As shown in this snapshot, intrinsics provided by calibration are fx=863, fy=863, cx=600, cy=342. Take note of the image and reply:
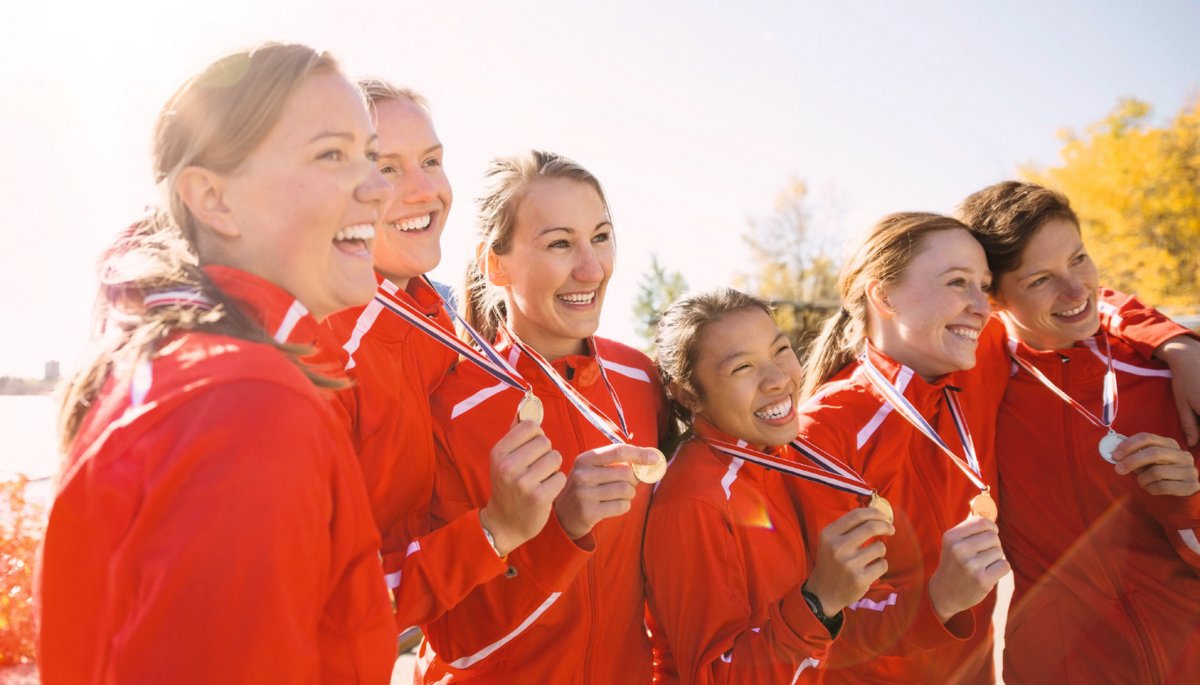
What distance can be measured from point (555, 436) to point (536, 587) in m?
0.52

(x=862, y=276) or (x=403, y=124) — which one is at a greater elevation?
(x=403, y=124)

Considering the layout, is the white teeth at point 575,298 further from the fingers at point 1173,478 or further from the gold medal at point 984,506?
the fingers at point 1173,478

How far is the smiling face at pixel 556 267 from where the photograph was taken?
2.95 metres

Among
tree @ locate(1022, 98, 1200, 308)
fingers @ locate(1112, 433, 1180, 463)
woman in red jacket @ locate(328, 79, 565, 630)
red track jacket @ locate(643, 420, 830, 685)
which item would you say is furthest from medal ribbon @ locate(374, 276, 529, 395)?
tree @ locate(1022, 98, 1200, 308)

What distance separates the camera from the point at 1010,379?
377cm

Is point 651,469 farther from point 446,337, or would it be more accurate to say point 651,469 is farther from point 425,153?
point 425,153

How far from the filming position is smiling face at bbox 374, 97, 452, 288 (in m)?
2.74

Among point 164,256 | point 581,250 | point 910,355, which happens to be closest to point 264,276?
point 164,256

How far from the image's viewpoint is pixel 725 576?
271cm

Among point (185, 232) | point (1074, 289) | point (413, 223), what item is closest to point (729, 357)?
point (413, 223)

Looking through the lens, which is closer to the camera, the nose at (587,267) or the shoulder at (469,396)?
the shoulder at (469,396)

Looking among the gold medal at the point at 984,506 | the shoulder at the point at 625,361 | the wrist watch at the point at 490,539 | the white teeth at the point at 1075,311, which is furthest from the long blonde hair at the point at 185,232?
the white teeth at the point at 1075,311

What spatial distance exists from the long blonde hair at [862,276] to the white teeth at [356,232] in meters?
2.49

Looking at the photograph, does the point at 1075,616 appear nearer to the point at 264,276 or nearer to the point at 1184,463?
the point at 1184,463
